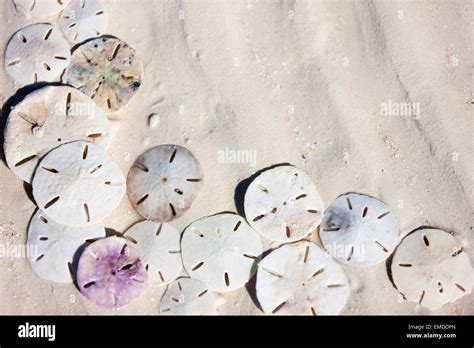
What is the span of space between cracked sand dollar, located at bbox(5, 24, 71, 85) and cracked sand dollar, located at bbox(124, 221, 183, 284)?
1.48 metres

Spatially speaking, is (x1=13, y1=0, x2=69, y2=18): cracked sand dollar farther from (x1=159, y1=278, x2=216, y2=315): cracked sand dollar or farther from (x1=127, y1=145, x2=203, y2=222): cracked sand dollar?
(x1=159, y1=278, x2=216, y2=315): cracked sand dollar

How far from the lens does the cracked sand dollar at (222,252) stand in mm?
4020

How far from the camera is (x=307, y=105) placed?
4.38 metres

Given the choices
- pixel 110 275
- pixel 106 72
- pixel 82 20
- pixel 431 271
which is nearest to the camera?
pixel 110 275

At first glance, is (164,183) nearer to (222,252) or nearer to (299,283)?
(222,252)

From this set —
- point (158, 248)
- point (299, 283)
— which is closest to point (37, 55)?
point (158, 248)

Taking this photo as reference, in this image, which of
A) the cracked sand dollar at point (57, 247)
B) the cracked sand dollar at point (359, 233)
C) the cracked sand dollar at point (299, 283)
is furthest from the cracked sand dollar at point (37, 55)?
the cracked sand dollar at point (359, 233)

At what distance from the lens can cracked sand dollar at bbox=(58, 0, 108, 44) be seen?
4.41 metres

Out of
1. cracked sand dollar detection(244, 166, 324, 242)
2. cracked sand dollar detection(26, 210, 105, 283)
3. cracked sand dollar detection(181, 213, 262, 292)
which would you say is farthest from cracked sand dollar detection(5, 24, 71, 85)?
cracked sand dollar detection(244, 166, 324, 242)

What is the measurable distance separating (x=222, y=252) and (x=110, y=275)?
0.88m

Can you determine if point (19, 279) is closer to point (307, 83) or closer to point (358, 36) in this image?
point (307, 83)

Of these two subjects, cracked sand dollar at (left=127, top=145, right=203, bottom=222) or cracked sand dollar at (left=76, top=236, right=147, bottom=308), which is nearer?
cracked sand dollar at (left=76, top=236, right=147, bottom=308)

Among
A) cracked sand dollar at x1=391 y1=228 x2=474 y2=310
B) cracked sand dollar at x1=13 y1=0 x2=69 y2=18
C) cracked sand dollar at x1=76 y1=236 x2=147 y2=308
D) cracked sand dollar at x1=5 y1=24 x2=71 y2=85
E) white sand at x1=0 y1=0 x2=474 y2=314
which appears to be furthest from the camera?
cracked sand dollar at x1=13 y1=0 x2=69 y2=18

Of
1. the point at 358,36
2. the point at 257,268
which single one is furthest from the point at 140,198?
the point at 358,36
